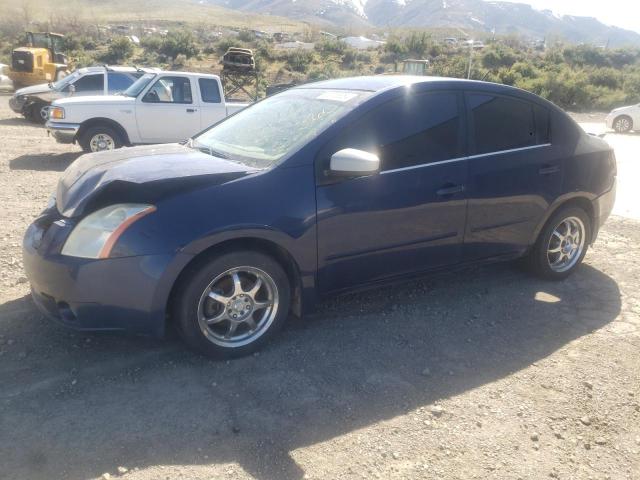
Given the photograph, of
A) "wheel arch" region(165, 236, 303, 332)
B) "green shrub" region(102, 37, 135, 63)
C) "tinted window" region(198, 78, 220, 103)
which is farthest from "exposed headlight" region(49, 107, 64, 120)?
"green shrub" region(102, 37, 135, 63)

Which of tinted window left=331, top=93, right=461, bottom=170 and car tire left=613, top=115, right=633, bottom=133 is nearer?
tinted window left=331, top=93, right=461, bottom=170

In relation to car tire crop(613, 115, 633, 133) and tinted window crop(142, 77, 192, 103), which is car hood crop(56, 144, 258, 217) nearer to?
tinted window crop(142, 77, 192, 103)

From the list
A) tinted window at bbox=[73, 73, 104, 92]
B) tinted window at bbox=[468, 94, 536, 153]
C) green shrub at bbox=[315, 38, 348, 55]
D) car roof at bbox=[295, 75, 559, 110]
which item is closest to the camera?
car roof at bbox=[295, 75, 559, 110]

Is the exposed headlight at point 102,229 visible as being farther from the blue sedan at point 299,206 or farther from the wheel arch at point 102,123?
the wheel arch at point 102,123

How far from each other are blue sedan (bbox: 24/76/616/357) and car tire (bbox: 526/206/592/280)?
0.13 ft

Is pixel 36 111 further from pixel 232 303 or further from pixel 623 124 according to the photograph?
pixel 623 124

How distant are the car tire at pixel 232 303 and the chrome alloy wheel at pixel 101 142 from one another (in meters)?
7.76

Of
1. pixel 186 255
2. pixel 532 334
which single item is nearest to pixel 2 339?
pixel 186 255

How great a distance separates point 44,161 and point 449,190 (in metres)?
8.66

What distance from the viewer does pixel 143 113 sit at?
10398mm

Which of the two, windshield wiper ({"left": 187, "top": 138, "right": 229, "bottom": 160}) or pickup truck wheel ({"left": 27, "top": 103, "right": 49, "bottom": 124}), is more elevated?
windshield wiper ({"left": 187, "top": 138, "right": 229, "bottom": 160})

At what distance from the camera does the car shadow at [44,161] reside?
959 centimetres

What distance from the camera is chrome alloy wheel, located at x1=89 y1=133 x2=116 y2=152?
33.6 feet

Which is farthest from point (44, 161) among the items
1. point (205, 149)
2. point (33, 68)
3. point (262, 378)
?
point (33, 68)
